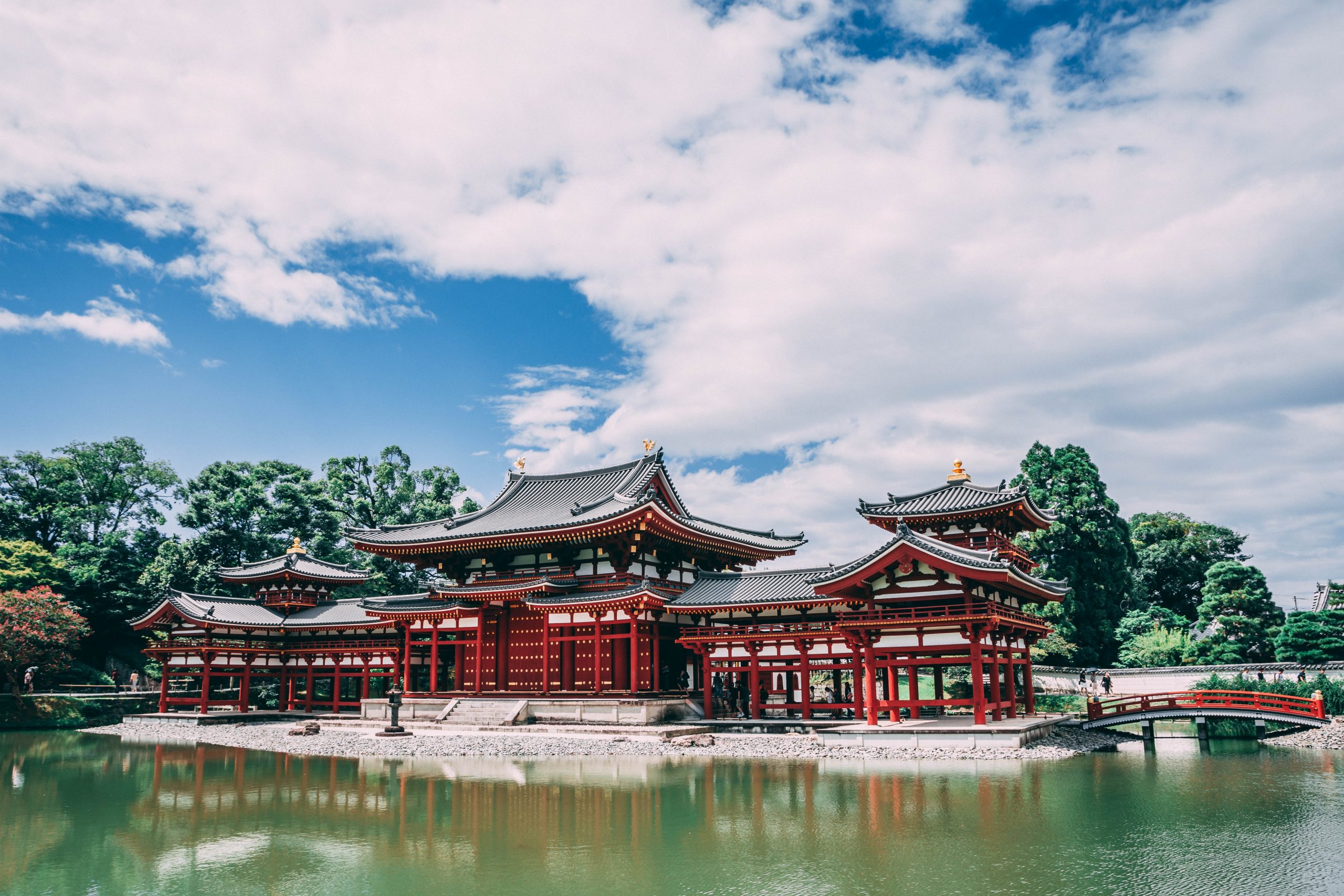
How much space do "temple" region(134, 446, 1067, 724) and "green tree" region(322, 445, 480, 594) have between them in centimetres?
1292

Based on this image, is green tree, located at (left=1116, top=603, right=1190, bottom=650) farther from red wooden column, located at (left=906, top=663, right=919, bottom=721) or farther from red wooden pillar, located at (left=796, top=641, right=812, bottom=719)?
red wooden column, located at (left=906, top=663, right=919, bottom=721)

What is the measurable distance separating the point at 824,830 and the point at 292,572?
33.6 m

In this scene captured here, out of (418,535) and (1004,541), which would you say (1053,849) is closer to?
(1004,541)

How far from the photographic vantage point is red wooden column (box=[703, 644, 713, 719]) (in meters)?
28.8

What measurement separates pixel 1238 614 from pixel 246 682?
45.1 meters

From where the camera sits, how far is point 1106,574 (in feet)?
143

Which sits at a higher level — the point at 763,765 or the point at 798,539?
the point at 798,539

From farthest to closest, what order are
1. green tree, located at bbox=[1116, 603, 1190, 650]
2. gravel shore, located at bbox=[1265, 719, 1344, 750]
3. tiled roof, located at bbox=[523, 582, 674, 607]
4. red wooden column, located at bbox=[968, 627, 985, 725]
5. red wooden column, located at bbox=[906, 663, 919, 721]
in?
green tree, located at bbox=[1116, 603, 1190, 650] < tiled roof, located at bbox=[523, 582, 674, 607] < red wooden column, located at bbox=[906, 663, 919, 721] < gravel shore, located at bbox=[1265, 719, 1344, 750] < red wooden column, located at bbox=[968, 627, 985, 725]

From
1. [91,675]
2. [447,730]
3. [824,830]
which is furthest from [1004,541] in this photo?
[91,675]

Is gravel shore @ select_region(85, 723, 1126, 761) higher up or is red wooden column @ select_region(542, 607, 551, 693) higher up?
red wooden column @ select_region(542, 607, 551, 693)

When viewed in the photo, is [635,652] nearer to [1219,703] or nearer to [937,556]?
[937,556]

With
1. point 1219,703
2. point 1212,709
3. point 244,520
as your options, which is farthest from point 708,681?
point 244,520

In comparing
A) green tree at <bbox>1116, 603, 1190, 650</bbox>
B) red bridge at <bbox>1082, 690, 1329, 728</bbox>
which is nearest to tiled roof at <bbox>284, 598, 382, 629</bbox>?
red bridge at <bbox>1082, 690, 1329, 728</bbox>

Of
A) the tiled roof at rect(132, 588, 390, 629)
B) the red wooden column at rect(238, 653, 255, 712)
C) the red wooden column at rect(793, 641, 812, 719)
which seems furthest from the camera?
the red wooden column at rect(238, 653, 255, 712)
